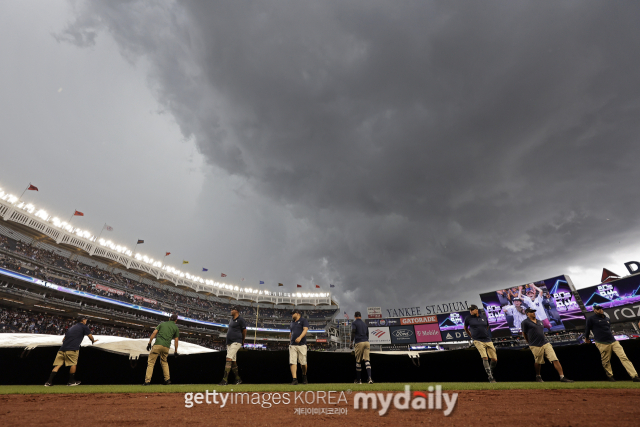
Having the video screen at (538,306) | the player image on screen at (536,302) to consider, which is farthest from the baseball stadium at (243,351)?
the player image on screen at (536,302)

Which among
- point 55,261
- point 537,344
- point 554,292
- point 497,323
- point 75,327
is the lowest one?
point 537,344

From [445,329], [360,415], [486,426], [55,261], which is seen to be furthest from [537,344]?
[55,261]

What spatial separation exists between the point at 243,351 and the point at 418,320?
3955 centimetres

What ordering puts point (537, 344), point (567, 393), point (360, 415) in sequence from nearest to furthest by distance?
point (360, 415), point (567, 393), point (537, 344)

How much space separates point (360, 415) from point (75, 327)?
28.0ft

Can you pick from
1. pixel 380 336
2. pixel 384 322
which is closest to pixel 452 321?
pixel 384 322

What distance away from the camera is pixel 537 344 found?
6.51 m

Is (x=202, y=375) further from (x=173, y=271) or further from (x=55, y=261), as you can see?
(x=173, y=271)

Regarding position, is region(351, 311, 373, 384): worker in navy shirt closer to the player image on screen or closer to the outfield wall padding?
the outfield wall padding

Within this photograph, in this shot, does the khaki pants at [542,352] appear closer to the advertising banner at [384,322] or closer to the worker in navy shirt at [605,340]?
the worker in navy shirt at [605,340]

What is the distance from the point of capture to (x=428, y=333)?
3925 centimetres

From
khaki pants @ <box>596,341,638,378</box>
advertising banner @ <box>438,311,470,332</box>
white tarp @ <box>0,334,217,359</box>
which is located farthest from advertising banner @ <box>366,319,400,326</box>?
white tarp @ <box>0,334,217,359</box>

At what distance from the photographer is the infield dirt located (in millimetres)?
2887

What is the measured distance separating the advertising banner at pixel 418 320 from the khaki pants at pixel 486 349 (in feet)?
123
